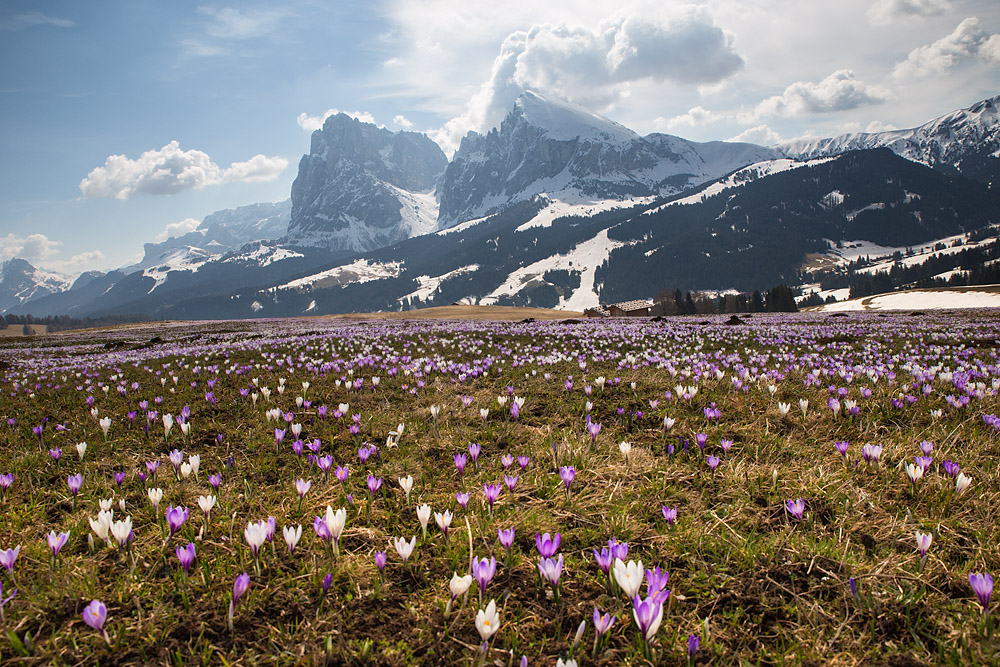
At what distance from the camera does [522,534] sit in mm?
3094

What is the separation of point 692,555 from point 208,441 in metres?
5.07

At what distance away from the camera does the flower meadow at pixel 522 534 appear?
85.9 inches

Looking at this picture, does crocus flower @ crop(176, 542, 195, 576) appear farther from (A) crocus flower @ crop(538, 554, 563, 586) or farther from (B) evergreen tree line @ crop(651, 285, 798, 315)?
(B) evergreen tree line @ crop(651, 285, 798, 315)

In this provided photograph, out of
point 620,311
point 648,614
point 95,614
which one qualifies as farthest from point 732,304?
point 95,614

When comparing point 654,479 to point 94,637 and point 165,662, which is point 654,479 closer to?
point 165,662

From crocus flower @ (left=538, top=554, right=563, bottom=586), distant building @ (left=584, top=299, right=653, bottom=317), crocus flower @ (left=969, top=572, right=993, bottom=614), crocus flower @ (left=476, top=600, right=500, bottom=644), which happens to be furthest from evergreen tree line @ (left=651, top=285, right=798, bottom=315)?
crocus flower @ (left=476, top=600, right=500, bottom=644)

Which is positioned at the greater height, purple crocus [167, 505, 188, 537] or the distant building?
purple crocus [167, 505, 188, 537]

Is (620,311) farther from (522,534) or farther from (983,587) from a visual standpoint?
(983,587)

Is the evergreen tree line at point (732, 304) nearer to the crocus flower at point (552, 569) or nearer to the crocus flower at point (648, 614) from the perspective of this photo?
the crocus flower at point (552, 569)

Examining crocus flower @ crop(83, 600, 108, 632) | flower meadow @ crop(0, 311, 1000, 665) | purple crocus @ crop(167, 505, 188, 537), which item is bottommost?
flower meadow @ crop(0, 311, 1000, 665)

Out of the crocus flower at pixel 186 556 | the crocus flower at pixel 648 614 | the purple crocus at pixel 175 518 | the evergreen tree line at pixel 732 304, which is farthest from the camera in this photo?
the evergreen tree line at pixel 732 304

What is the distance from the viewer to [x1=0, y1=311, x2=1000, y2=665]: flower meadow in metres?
2.18

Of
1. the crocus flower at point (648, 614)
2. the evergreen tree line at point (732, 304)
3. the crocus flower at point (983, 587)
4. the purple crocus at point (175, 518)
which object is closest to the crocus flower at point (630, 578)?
the crocus flower at point (648, 614)

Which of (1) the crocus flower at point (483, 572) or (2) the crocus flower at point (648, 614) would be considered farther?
(1) the crocus flower at point (483, 572)
